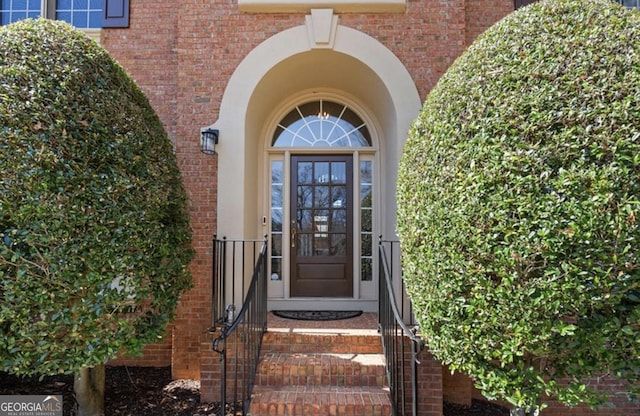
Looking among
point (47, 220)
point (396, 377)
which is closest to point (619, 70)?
point (396, 377)

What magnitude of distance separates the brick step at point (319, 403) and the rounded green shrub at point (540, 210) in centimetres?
88

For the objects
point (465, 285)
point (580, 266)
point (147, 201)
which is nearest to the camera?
point (580, 266)

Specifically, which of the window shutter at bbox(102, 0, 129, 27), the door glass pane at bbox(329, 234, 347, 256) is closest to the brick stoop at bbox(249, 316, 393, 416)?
the door glass pane at bbox(329, 234, 347, 256)

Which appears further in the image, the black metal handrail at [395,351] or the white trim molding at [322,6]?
the white trim molding at [322,6]

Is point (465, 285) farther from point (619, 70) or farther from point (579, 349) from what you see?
point (619, 70)

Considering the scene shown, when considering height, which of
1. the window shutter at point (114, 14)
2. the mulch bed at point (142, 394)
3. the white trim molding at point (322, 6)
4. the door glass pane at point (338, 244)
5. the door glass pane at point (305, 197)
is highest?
the window shutter at point (114, 14)

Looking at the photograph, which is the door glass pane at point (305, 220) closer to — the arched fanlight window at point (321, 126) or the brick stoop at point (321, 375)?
the arched fanlight window at point (321, 126)

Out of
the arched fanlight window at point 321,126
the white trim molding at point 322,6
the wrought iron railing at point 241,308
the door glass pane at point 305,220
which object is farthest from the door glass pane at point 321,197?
the white trim molding at point 322,6

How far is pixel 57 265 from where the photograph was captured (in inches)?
106

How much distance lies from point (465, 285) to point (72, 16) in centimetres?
617

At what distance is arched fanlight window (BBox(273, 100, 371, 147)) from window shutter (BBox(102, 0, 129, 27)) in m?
2.51

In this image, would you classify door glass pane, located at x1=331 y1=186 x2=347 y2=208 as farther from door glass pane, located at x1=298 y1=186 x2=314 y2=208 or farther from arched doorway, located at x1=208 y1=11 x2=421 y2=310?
arched doorway, located at x1=208 y1=11 x2=421 y2=310

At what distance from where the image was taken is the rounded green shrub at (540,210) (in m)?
2.25

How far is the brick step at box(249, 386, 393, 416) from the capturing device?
325cm
